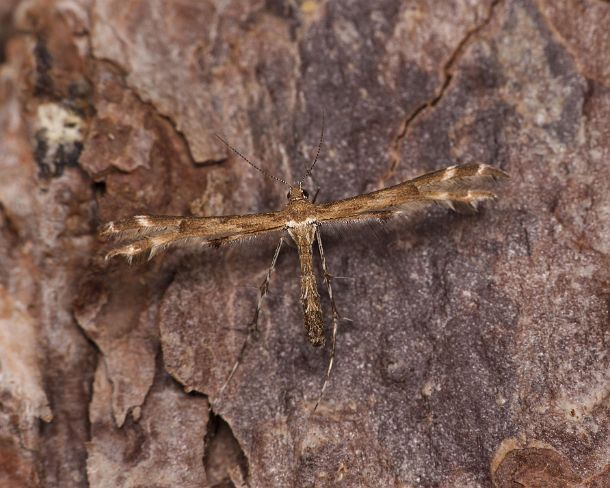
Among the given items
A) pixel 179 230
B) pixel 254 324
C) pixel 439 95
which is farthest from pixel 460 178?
pixel 179 230

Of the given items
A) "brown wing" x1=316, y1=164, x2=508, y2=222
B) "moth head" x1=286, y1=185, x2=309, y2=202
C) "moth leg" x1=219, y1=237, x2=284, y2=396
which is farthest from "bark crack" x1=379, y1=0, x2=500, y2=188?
"moth leg" x1=219, y1=237, x2=284, y2=396

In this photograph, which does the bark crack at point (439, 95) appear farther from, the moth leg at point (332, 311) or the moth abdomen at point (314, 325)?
the moth abdomen at point (314, 325)

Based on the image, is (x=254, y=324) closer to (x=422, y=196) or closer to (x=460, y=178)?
(x=422, y=196)

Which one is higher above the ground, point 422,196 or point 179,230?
point 179,230

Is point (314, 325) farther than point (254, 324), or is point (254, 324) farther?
point (254, 324)

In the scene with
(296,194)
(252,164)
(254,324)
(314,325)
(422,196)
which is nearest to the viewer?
(314,325)

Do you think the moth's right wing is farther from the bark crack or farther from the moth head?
the bark crack

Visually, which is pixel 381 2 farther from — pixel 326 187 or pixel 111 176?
pixel 111 176

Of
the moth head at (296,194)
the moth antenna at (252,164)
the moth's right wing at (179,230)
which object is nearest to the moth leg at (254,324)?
the moth's right wing at (179,230)
